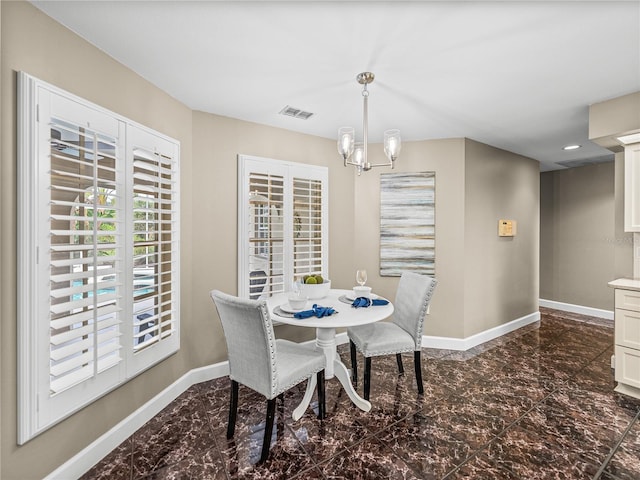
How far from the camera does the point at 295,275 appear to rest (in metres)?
3.59

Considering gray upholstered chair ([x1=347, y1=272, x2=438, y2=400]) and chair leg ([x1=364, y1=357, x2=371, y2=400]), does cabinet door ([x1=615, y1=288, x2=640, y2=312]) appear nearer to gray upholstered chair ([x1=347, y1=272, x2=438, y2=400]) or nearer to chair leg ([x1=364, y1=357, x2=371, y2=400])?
gray upholstered chair ([x1=347, y1=272, x2=438, y2=400])

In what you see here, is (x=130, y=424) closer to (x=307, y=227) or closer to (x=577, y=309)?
(x=307, y=227)

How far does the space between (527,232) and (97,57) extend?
18.1 feet

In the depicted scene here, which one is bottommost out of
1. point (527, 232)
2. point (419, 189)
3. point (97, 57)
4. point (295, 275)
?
point (295, 275)

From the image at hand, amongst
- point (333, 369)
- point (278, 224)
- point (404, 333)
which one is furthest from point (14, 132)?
point (404, 333)

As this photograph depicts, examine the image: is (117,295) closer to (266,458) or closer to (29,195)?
(29,195)

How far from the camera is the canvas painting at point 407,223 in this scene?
3.99m

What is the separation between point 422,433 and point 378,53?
2.60m

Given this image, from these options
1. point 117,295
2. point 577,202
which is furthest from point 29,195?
point 577,202

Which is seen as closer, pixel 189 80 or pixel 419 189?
pixel 189 80

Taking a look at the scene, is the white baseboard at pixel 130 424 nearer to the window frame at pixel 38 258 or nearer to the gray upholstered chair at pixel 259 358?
the window frame at pixel 38 258

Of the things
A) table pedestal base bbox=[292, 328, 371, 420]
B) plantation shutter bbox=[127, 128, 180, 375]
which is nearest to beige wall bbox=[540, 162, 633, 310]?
table pedestal base bbox=[292, 328, 371, 420]

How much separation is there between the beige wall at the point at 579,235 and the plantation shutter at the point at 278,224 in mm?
4574

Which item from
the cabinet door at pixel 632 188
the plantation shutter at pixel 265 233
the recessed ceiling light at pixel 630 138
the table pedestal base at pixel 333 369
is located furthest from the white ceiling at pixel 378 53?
the table pedestal base at pixel 333 369
